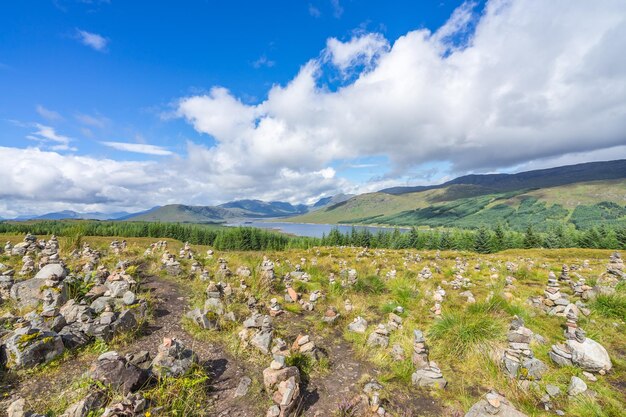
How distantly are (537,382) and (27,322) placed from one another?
13.6m

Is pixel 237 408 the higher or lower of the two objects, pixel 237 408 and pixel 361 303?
the higher

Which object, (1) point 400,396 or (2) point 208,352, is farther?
(2) point 208,352

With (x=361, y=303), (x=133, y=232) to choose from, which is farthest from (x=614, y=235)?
(x=133, y=232)

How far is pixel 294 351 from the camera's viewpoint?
759cm

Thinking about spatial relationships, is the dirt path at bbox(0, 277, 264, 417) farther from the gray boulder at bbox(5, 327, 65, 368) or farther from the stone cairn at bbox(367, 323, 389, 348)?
the stone cairn at bbox(367, 323, 389, 348)

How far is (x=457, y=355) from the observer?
777cm

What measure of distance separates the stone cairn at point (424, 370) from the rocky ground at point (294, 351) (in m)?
0.04

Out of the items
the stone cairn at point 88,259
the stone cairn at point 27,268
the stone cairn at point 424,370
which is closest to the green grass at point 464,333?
the stone cairn at point 424,370

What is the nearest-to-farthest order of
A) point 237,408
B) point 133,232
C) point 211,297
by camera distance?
point 237,408
point 211,297
point 133,232

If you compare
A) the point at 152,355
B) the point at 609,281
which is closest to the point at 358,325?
the point at 152,355

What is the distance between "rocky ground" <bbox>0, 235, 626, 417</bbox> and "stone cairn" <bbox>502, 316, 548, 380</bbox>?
0.03m

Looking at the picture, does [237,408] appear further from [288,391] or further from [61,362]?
[61,362]

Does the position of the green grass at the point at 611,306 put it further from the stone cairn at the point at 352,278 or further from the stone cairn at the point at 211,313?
the stone cairn at the point at 211,313


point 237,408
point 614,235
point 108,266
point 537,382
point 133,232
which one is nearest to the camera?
point 237,408
